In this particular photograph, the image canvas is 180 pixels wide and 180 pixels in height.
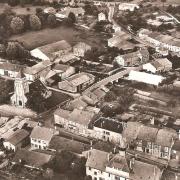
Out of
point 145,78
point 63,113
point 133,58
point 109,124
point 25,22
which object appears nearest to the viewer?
point 109,124

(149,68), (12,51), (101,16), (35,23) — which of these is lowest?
(149,68)

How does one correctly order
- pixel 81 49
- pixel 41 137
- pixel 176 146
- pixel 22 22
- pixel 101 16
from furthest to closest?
1. pixel 101 16
2. pixel 22 22
3. pixel 81 49
4. pixel 41 137
5. pixel 176 146

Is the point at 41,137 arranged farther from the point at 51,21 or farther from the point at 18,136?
the point at 51,21

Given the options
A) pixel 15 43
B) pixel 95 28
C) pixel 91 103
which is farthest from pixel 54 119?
pixel 95 28

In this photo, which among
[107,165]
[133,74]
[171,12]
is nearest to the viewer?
[107,165]

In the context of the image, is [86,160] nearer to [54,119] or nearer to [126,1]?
[54,119]

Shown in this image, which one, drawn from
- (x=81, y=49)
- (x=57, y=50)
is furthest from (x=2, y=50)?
(x=81, y=49)
